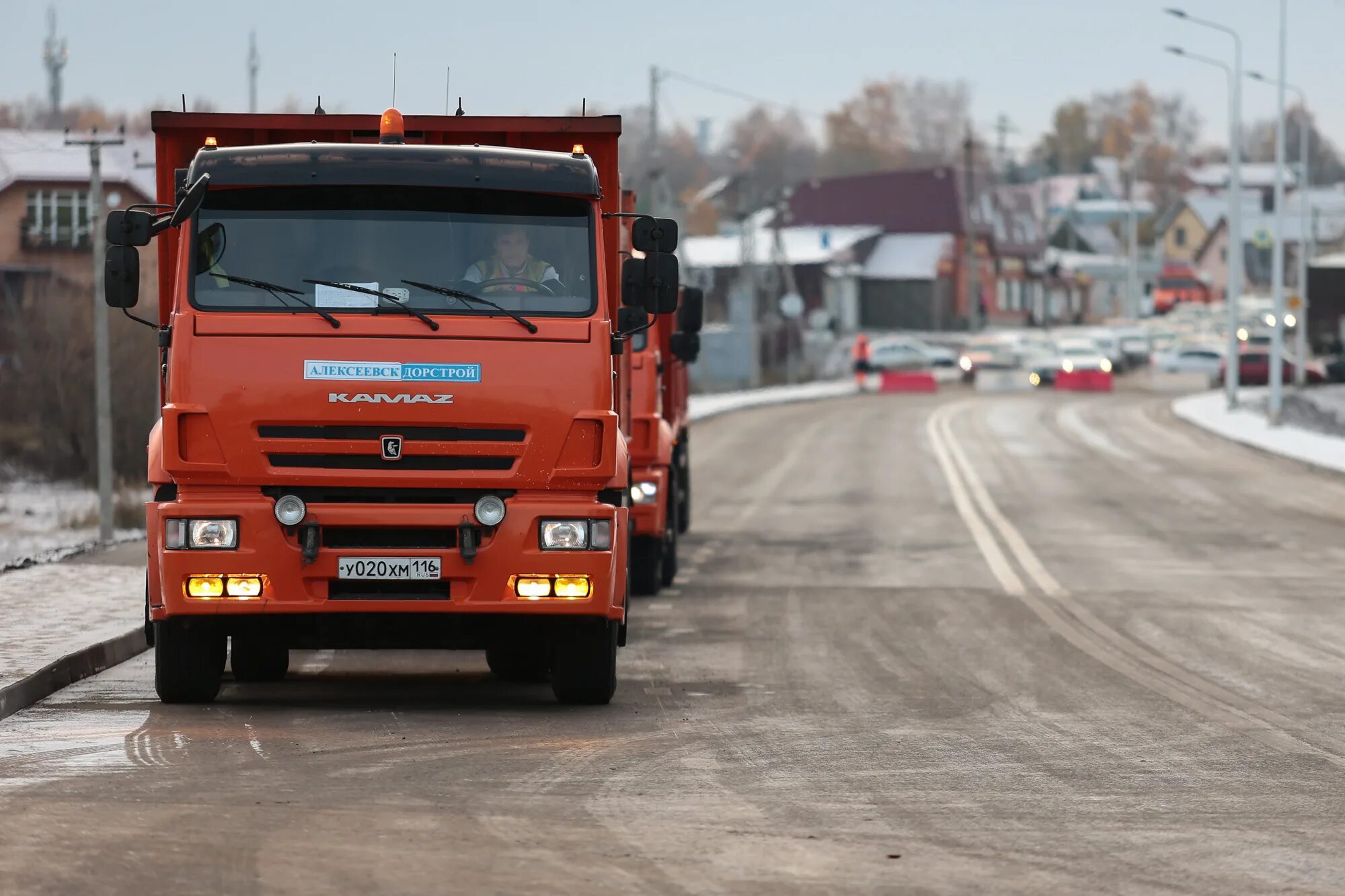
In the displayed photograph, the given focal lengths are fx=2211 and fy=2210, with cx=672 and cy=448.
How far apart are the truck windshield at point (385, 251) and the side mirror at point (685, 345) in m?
8.07

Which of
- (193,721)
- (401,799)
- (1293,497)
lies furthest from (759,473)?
(401,799)

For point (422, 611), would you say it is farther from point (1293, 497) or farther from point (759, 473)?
point (759, 473)

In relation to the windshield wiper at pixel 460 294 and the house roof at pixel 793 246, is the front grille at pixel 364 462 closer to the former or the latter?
the windshield wiper at pixel 460 294

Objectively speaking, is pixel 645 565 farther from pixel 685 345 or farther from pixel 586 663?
pixel 586 663

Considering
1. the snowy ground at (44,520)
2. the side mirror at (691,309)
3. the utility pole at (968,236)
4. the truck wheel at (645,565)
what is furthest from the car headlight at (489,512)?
the utility pole at (968,236)

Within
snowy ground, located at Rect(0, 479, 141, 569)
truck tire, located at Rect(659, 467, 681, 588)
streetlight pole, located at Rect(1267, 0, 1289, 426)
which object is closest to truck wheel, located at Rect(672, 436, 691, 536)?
truck tire, located at Rect(659, 467, 681, 588)

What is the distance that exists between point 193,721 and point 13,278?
91.6ft

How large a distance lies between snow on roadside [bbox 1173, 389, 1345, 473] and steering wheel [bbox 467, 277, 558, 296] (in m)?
25.5

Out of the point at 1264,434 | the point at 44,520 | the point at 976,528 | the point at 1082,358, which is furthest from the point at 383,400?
the point at 1082,358

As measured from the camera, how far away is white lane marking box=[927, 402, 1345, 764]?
998cm

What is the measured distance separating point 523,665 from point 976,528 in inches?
507

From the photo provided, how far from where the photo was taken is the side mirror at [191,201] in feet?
33.2

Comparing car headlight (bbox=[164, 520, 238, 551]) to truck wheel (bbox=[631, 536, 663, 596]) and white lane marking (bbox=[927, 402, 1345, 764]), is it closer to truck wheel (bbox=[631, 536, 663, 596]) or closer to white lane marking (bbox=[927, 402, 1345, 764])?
white lane marking (bbox=[927, 402, 1345, 764])

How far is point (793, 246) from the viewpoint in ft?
355
